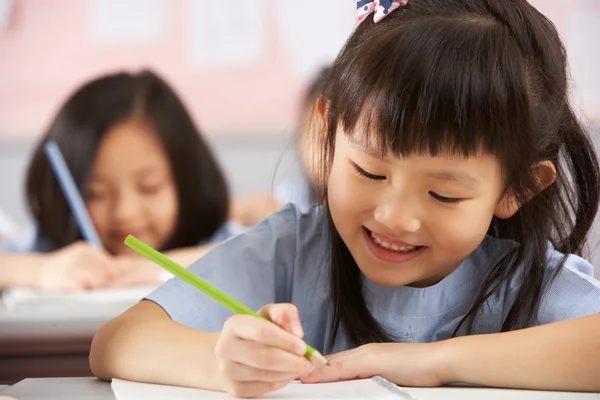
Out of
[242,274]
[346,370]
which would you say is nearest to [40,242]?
[242,274]

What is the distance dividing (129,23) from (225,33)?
0.37 meters

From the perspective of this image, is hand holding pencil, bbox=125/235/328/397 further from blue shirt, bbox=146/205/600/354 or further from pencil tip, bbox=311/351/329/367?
blue shirt, bbox=146/205/600/354

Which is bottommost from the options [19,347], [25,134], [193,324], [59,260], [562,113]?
[25,134]

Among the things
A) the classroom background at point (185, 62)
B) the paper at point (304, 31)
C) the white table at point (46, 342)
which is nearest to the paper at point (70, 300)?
the white table at point (46, 342)

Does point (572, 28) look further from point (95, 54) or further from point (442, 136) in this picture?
point (442, 136)

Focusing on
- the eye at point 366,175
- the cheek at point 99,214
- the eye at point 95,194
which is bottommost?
the cheek at point 99,214

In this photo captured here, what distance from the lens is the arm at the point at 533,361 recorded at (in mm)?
742

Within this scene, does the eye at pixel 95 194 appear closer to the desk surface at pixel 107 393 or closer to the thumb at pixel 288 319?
the desk surface at pixel 107 393

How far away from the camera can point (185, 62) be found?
3.40 m

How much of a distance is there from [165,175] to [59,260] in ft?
1.16

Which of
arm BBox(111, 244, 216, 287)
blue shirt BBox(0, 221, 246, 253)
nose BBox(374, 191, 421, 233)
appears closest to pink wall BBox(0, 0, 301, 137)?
blue shirt BBox(0, 221, 246, 253)

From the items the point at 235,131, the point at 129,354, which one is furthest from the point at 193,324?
the point at 235,131

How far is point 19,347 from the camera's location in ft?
3.93

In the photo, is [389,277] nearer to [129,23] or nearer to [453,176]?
[453,176]
